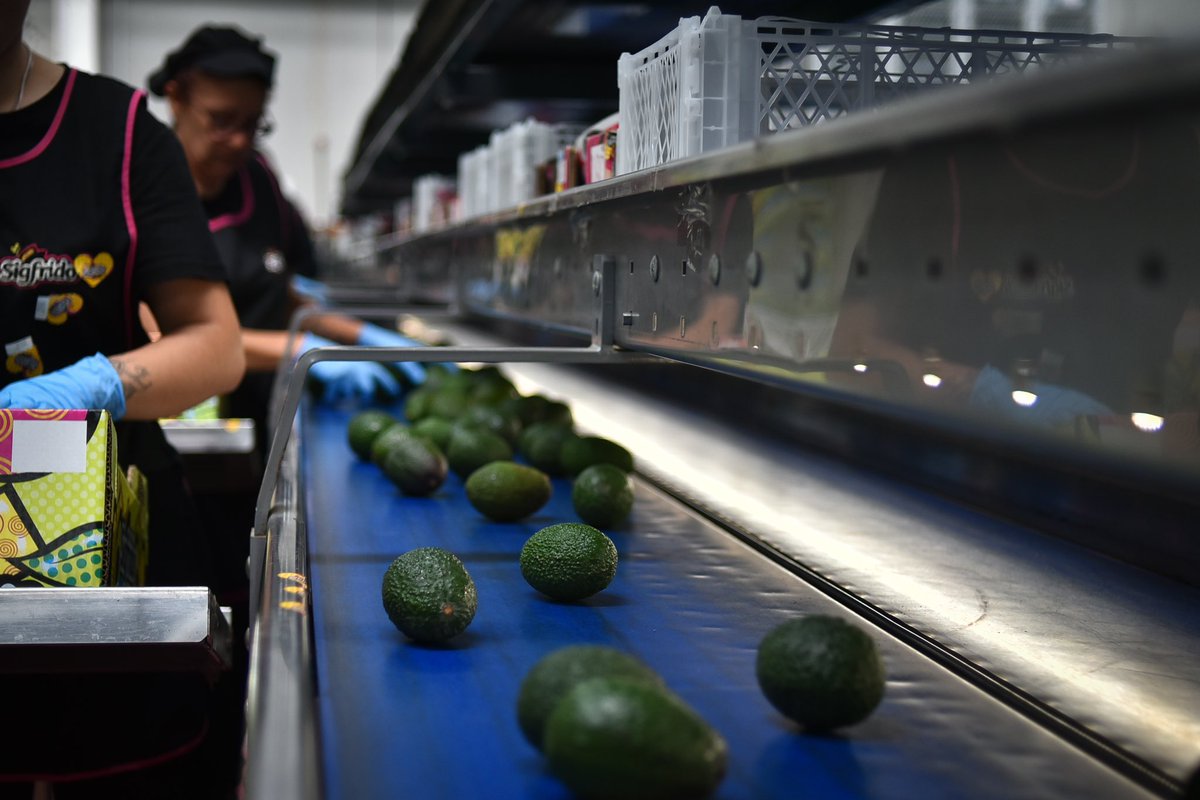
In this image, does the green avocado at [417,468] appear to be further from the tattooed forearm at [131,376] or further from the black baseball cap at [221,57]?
the black baseball cap at [221,57]

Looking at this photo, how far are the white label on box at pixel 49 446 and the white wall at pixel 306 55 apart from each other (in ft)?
42.4

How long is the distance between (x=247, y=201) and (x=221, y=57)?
0.81 meters

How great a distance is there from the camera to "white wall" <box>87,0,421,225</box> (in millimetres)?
13531

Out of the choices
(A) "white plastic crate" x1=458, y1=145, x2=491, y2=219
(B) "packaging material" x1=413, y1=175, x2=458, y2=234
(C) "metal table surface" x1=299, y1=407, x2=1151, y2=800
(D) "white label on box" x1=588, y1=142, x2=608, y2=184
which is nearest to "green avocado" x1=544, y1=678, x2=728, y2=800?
(C) "metal table surface" x1=299, y1=407, x2=1151, y2=800

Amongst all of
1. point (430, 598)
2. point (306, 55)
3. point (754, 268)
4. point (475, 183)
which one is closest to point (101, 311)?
point (430, 598)

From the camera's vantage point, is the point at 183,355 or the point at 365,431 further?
the point at 365,431

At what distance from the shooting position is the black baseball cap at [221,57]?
3027 millimetres

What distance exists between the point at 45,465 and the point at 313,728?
0.71 m

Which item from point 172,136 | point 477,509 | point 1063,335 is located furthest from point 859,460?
point 1063,335

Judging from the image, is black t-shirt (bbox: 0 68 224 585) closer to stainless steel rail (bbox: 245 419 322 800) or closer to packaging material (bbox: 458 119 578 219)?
packaging material (bbox: 458 119 578 219)

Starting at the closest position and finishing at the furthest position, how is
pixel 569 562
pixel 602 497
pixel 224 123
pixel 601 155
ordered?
pixel 569 562 < pixel 601 155 < pixel 602 497 < pixel 224 123

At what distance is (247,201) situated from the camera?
3.79 meters

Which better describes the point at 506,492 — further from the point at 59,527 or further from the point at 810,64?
the point at 810,64

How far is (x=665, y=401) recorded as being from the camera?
337 cm
